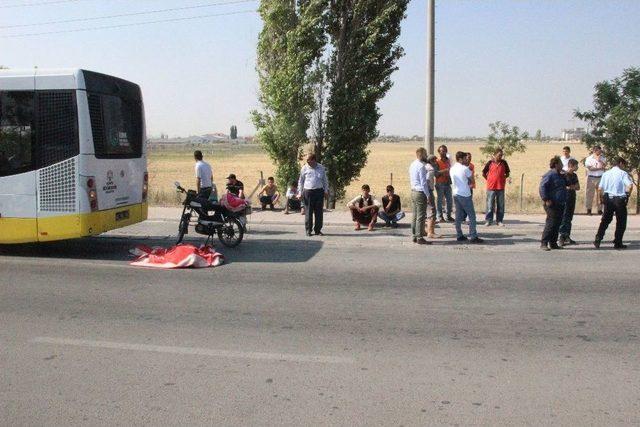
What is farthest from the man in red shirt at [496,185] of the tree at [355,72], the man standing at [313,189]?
the tree at [355,72]

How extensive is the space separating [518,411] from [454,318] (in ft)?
8.26

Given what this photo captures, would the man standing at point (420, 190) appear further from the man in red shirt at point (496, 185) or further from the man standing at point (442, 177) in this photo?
the man in red shirt at point (496, 185)

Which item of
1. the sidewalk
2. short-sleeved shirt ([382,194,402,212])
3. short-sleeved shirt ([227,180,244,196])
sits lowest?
the sidewalk

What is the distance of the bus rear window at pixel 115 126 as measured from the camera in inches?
415

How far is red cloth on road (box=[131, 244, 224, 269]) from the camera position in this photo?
10180mm

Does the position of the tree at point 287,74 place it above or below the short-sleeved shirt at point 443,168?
above

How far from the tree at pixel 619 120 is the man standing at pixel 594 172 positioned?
1.48m

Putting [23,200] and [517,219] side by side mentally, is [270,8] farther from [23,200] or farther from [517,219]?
[23,200]

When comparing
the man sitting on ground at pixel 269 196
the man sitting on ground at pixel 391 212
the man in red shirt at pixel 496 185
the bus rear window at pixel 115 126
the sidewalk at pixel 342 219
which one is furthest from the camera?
the man sitting on ground at pixel 269 196

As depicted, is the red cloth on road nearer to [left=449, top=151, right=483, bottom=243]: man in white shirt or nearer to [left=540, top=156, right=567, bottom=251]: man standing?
[left=449, top=151, right=483, bottom=243]: man in white shirt

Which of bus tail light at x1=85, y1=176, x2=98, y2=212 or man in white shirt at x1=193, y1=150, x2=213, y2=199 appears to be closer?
bus tail light at x1=85, y1=176, x2=98, y2=212

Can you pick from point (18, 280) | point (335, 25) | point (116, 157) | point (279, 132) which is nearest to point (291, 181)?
point (279, 132)

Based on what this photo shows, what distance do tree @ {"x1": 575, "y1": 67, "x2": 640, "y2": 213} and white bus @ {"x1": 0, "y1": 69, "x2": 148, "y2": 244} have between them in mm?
13889

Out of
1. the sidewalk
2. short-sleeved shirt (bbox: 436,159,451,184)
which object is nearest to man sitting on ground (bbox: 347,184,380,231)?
the sidewalk
